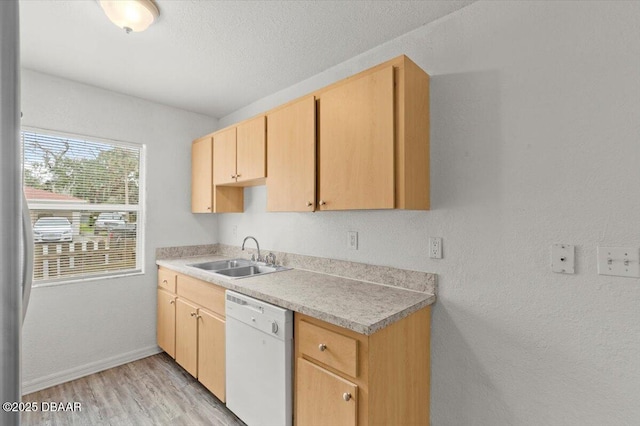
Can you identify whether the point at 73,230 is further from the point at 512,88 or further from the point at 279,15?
the point at 512,88

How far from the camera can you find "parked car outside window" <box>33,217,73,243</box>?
2414mm

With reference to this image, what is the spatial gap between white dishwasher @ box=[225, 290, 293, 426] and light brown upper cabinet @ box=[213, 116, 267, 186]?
0.99 meters

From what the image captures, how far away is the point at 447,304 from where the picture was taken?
1683 millimetres

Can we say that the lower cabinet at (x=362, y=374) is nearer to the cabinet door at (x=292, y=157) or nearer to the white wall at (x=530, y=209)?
the white wall at (x=530, y=209)

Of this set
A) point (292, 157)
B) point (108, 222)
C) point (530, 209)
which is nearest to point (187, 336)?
point (108, 222)

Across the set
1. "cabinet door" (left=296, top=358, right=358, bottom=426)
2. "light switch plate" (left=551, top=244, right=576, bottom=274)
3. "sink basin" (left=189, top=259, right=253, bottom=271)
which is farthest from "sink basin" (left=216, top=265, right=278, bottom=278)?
"light switch plate" (left=551, top=244, right=576, bottom=274)

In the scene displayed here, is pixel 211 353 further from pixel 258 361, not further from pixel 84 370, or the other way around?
pixel 84 370

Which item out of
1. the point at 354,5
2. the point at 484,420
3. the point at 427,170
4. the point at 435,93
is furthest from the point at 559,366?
the point at 354,5

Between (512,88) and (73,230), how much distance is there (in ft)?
10.9

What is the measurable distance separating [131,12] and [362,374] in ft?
6.94

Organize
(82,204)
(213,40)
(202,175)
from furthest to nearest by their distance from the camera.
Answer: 1. (202,175)
2. (82,204)
3. (213,40)

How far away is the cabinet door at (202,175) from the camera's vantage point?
9.84ft

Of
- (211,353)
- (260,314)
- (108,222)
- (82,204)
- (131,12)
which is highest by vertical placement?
(131,12)

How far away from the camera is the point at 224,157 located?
2787 millimetres
